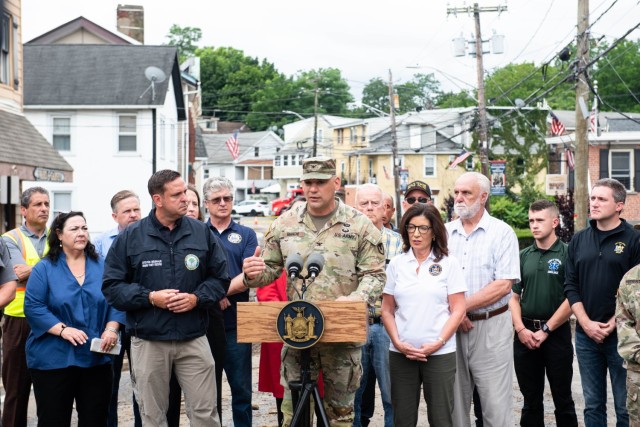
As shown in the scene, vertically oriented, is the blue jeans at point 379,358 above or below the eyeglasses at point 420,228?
below

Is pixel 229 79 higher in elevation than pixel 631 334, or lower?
higher

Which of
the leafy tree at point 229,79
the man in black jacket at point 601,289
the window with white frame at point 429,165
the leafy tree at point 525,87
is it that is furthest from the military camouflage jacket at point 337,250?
the leafy tree at point 229,79

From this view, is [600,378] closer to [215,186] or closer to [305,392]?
[305,392]

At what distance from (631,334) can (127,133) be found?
32054 mm

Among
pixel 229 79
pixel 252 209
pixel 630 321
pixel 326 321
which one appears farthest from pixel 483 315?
pixel 229 79

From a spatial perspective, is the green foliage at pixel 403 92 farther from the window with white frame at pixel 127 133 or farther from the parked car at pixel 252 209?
the window with white frame at pixel 127 133

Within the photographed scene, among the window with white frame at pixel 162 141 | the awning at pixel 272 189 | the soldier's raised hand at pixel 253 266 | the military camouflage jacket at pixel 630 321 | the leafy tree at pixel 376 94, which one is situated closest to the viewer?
the military camouflage jacket at pixel 630 321

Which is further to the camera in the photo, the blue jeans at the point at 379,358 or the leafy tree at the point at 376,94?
the leafy tree at the point at 376,94

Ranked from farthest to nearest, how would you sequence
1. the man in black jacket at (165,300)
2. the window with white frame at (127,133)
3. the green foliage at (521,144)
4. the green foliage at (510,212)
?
the green foliage at (521,144) < the green foliage at (510,212) < the window with white frame at (127,133) < the man in black jacket at (165,300)

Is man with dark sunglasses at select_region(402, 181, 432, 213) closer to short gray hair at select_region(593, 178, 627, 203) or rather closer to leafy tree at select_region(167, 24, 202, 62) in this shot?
short gray hair at select_region(593, 178, 627, 203)

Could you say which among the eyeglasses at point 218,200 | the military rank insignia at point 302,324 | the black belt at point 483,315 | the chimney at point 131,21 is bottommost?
the black belt at point 483,315

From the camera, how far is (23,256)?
7.37m

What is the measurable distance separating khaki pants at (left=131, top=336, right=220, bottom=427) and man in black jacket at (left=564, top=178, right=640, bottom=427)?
294 cm

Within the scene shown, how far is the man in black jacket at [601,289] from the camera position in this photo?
6.55 meters
